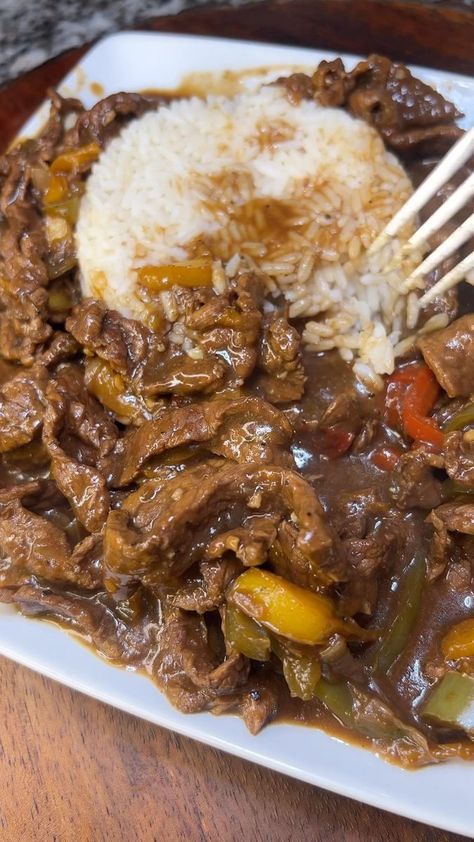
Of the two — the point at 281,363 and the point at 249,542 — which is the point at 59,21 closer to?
the point at 281,363

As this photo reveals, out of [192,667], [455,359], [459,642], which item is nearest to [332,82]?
[455,359]

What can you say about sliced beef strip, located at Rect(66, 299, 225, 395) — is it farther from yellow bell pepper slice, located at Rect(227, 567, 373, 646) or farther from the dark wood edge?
the dark wood edge

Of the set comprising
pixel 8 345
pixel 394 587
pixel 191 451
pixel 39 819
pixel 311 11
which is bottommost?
pixel 39 819

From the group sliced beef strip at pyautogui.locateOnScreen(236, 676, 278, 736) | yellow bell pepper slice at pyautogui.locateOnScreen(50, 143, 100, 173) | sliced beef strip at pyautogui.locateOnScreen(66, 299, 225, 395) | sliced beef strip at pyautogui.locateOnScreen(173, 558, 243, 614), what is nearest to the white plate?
sliced beef strip at pyautogui.locateOnScreen(236, 676, 278, 736)

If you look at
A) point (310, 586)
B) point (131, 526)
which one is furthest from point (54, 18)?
point (310, 586)

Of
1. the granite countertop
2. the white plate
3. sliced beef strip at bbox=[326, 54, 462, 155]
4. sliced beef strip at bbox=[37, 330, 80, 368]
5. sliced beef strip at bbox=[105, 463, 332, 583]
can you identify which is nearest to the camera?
the white plate

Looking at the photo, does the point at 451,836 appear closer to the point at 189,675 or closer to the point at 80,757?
the point at 189,675
